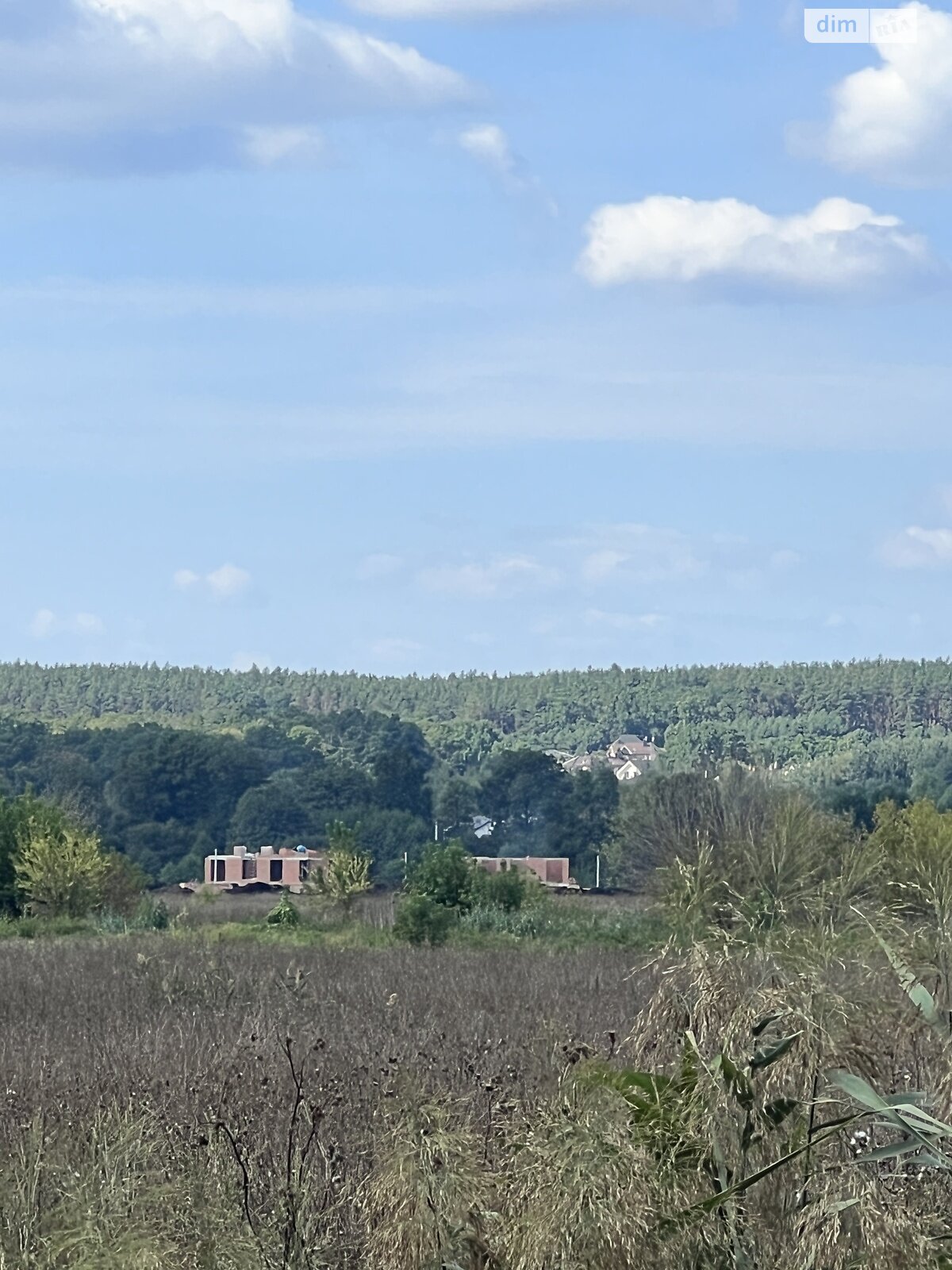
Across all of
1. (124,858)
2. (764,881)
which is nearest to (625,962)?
(764,881)

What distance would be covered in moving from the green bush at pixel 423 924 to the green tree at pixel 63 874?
10.2 metres

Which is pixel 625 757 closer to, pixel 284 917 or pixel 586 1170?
pixel 284 917

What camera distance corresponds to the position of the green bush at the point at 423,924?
31125 mm

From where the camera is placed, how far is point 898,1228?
372cm

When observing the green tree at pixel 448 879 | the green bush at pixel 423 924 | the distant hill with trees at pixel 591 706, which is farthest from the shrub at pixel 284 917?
the distant hill with trees at pixel 591 706

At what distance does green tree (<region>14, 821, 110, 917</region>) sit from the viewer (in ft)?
127

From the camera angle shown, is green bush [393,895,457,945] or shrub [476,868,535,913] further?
shrub [476,868,535,913]

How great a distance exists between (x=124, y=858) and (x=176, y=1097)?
39.1 meters

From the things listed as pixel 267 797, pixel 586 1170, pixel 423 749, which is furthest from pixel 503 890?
pixel 423 749

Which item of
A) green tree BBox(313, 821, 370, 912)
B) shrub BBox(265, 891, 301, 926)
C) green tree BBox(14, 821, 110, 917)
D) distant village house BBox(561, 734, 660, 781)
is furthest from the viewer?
distant village house BBox(561, 734, 660, 781)

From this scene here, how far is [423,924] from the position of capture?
31.2 m

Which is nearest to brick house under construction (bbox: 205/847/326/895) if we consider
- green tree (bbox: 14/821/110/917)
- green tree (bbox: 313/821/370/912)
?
green tree (bbox: 313/821/370/912)

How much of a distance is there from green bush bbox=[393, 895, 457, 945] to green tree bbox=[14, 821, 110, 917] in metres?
10.2

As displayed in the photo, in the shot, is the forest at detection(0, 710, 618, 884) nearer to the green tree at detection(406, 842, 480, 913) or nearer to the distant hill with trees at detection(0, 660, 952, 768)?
the distant hill with trees at detection(0, 660, 952, 768)
